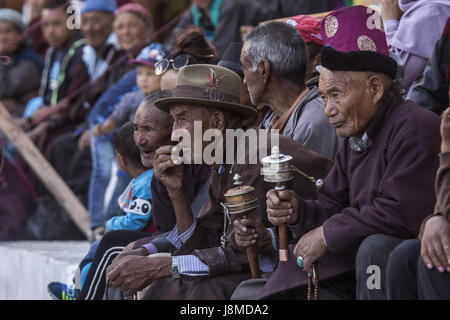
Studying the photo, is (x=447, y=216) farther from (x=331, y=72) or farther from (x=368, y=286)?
(x=331, y=72)

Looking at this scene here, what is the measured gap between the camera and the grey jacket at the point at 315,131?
471cm

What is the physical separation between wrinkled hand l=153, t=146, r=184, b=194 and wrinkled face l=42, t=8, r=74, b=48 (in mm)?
5081

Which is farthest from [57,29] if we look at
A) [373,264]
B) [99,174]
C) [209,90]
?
[373,264]

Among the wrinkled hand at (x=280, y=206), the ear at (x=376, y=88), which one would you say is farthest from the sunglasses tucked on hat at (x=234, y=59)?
the wrinkled hand at (x=280, y=206)

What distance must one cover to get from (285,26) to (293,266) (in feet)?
4.88

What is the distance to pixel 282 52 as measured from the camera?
192 inches

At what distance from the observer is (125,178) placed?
23.5 feet

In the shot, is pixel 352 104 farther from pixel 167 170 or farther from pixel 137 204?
pixel 137 204

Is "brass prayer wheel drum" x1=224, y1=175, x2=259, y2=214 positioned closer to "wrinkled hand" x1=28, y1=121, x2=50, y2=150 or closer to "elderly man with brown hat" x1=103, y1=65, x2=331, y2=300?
"elderly man with brown hat" x1=103, y1=65, x2=331, y2=300

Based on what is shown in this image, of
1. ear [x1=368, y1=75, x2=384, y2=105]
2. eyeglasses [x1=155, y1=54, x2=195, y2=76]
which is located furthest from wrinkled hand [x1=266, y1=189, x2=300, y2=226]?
eyeglasses [x1=155, y1=54, x2=195, y2=76]

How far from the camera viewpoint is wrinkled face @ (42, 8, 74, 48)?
959cm

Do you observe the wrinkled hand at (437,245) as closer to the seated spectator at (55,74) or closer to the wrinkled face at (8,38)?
the seated spectator at (55,74)

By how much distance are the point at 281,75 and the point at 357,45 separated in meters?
0.91
